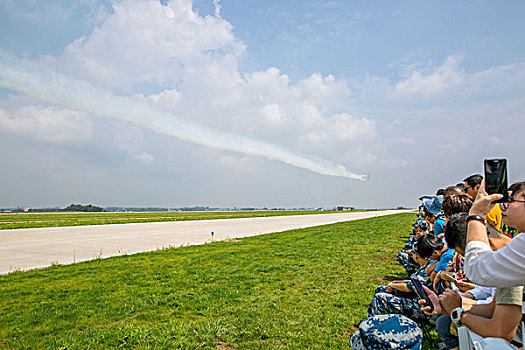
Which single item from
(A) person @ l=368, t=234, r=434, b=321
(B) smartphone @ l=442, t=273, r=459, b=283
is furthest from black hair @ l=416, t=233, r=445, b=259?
(B) smartphone @ l=442, t=273, r=459, b=283

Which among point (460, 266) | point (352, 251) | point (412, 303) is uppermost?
point (460, 266)

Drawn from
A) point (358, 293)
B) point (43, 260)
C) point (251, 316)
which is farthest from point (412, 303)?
point (43, 260)

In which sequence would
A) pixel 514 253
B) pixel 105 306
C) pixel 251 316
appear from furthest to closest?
pixel 105 306
pixel 251 316
pixel 514 253

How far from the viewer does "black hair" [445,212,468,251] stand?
2928 millimetres

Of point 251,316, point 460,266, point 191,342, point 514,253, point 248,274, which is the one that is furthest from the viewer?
point 248,274

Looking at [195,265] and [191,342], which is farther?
[195,265]

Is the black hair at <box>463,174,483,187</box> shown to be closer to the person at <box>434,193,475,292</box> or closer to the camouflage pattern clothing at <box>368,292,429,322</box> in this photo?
the person at <box>434,193,475,292</box>

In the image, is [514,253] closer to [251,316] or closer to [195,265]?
[251,316]

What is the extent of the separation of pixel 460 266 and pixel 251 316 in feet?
11.1

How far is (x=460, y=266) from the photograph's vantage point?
3.64m

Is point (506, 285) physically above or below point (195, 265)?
above

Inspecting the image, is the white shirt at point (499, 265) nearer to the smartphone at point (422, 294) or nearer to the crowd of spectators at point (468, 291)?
the crowd of spectators at point (468, 291)

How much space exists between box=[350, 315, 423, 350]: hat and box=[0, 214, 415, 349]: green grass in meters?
1.79

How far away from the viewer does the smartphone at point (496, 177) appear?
224cm
